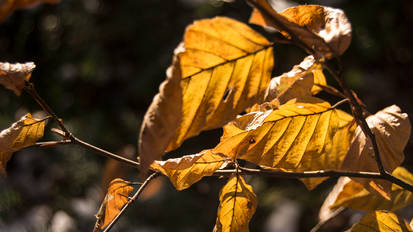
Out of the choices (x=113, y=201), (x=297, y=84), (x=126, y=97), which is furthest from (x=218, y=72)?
(x=126, y=97)

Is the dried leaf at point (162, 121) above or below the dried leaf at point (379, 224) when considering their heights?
above

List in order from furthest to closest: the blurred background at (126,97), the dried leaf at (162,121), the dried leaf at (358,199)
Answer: the blurred background at (126,97)
the dried leaf at (358,199)
the dried leaf at (162,121)

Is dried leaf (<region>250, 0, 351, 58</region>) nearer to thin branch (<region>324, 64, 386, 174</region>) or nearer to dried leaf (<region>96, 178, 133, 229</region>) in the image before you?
thin branch (<region>324, 64, 386, 174</region>)

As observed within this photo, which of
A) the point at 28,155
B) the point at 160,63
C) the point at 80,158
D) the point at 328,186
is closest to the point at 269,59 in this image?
the point at 328,186

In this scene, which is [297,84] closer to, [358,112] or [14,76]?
[358,112]

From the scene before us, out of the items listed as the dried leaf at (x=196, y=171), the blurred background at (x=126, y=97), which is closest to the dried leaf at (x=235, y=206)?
the dried leaf at (x=196, y=171)

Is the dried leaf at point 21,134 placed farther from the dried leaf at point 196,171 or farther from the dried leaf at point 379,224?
the dried leaf at point 379,224

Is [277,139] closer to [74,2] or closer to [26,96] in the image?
[26,96]
